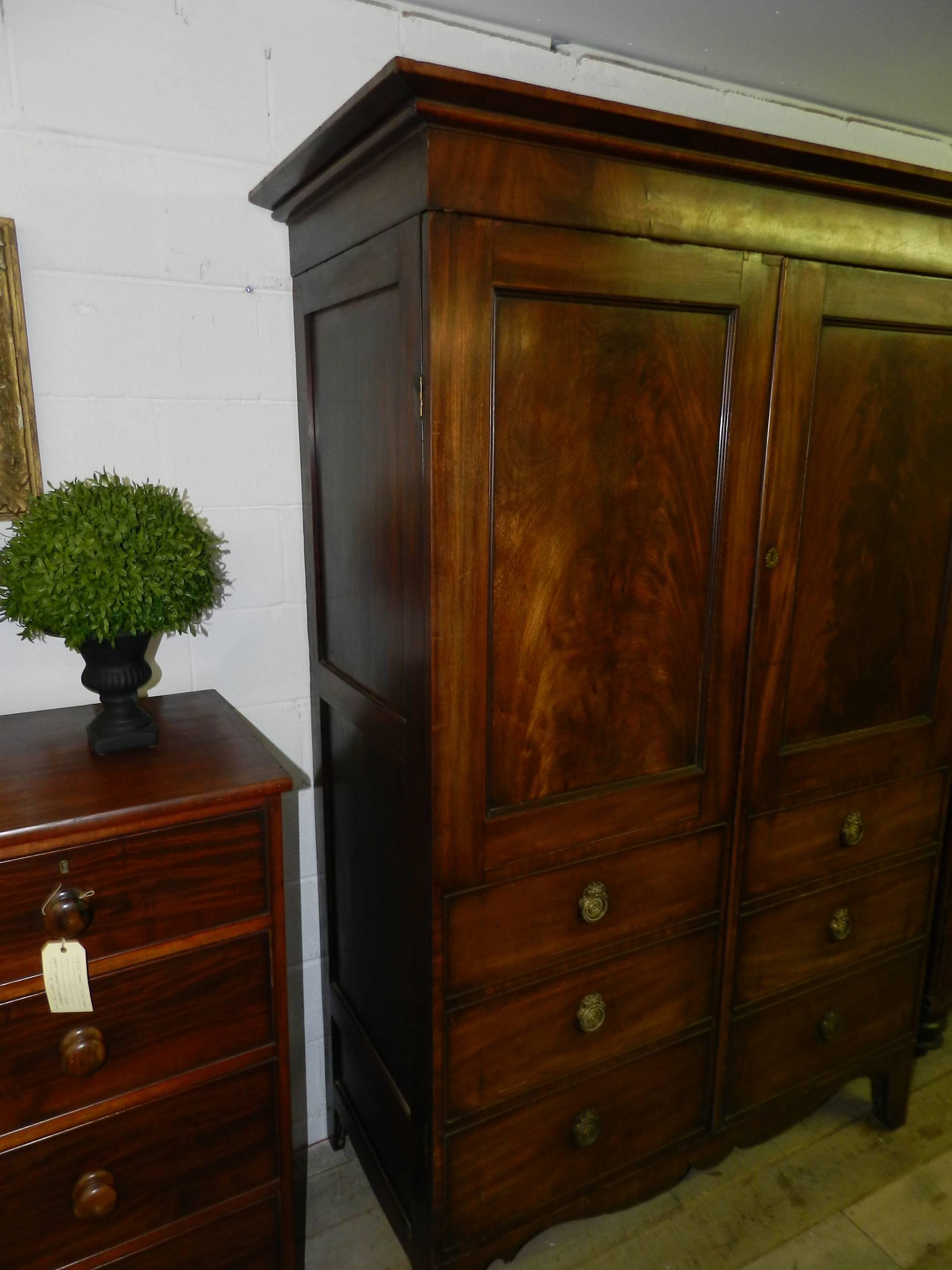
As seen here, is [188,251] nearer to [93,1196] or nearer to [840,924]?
[93,1196]

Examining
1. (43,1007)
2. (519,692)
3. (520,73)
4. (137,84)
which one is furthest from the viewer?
(520,73)

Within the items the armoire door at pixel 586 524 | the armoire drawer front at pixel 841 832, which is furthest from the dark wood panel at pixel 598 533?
the armoire drawer front at pixel 841 832

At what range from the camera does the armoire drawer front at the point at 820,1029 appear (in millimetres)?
1587

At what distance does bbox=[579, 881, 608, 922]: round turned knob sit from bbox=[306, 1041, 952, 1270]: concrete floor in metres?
0.73

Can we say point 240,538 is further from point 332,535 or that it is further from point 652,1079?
point 652,1079

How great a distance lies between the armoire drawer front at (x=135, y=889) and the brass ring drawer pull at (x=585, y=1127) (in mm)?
676

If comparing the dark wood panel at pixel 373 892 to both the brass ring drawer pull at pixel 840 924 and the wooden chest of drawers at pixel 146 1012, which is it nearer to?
the wooden chest of drawers at pixel 146 1012

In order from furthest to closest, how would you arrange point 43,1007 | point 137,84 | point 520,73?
1. point 520,73
2. point 137,84
3. point 43,1007

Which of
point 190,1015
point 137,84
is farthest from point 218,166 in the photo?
point 190,1015

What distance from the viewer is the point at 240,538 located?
153 centimetres

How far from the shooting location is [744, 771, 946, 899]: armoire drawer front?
150cm

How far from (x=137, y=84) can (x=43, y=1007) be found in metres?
1.35

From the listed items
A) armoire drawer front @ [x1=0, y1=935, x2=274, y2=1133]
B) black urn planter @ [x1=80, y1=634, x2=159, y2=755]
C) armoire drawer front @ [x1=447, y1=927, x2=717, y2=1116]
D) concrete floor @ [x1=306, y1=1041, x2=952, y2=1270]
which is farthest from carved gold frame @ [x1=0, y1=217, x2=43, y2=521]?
concrete floor @ [x1=306, y1=1041, x2=952, y2=1270]

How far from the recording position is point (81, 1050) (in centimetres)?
106
